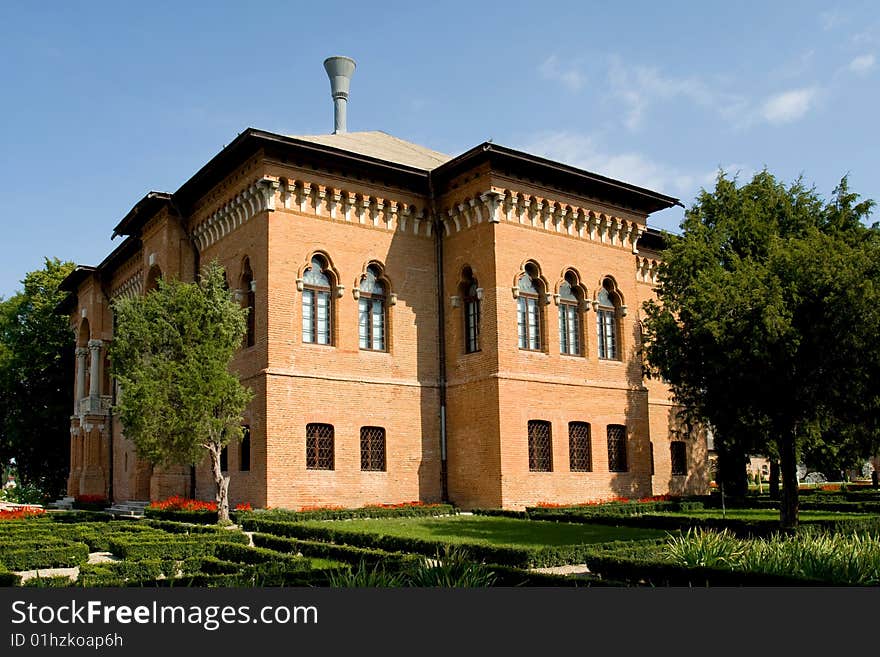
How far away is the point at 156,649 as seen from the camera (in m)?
5.19

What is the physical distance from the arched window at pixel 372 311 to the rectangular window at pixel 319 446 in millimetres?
2789

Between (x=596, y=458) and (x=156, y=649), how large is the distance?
2155 centimetres

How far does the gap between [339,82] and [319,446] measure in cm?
1848

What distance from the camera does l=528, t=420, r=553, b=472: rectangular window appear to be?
24078 mm

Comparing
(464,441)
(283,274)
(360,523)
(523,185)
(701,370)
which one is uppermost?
(523,185)

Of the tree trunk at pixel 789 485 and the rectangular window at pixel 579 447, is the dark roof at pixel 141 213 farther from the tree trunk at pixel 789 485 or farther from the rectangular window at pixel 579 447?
the tree trunk at pixel 789 485

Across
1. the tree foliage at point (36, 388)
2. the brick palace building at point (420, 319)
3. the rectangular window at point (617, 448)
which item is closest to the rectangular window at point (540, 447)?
the brick palace building at point (420, 319)

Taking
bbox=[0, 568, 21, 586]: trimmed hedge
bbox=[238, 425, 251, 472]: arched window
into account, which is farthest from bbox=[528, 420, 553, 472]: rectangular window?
bbox=[0, 568, 21, 586]: trimmed hedge

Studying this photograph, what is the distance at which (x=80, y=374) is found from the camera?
126ft

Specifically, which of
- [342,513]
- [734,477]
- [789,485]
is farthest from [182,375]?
[734,477]

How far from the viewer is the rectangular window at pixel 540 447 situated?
2408 cm

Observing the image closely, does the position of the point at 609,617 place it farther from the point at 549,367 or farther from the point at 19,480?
the point at 19,480

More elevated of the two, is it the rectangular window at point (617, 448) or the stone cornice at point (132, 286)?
the stone cornice at point (132, 286)

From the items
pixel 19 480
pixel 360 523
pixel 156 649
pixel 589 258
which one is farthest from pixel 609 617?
pixel 19 480
